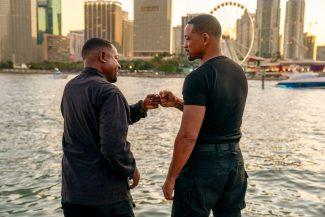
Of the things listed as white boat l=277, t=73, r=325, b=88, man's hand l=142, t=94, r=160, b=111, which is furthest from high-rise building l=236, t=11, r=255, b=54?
man's hand l=142, t=94, r=160, b=111

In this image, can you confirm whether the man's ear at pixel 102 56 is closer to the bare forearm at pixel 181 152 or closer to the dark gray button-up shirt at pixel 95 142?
the dark gray button-up shirt at pixel 95 142

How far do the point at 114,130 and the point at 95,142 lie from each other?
0.94 feet

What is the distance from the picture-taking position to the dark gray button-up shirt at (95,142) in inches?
139

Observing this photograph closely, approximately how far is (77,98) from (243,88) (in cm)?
170

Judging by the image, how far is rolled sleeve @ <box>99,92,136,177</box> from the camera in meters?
3.49

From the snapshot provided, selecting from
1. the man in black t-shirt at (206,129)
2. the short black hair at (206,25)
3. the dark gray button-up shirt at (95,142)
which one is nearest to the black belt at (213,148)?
the man in black t-shirt at (206,129)

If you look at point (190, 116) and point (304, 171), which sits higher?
point (190, 116)

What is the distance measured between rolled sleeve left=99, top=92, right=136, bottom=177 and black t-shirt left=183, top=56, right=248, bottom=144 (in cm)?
64

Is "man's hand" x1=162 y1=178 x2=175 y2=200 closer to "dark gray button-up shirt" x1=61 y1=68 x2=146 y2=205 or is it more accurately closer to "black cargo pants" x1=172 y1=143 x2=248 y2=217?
"black cargo pants" x1=172 y1=143 x2=248 y2=217

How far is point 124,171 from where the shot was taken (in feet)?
12.1

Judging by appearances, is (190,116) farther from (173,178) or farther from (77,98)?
(77,98)

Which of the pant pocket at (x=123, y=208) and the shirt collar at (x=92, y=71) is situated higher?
A: the shirt collar at (x=92, y=71)

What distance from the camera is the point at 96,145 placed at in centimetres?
368

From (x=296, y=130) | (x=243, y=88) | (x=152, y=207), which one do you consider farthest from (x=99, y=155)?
(x=296, y=130)
